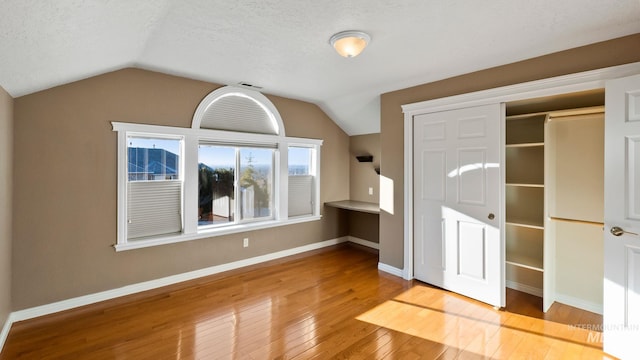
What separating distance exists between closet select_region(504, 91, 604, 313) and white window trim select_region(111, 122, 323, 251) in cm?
289

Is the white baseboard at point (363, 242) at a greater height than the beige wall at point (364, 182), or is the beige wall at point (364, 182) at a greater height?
the beige wall at point (364, 182)

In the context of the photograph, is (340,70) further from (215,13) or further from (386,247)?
(386,247)

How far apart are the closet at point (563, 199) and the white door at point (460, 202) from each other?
0.35m

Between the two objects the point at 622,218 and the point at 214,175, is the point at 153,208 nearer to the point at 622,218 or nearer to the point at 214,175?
the point at 214,175

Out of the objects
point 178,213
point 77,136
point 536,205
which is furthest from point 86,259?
point 536,205

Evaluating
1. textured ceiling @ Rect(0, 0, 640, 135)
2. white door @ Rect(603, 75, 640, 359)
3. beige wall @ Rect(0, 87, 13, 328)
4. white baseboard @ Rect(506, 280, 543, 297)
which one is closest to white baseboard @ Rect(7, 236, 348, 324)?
beige wall @ Rect(0, 87, 13, 328)

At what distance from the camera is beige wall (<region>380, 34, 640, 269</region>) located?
92.0 inches

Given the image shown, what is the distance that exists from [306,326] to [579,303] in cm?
276

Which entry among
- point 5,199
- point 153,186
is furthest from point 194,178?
point 5,199

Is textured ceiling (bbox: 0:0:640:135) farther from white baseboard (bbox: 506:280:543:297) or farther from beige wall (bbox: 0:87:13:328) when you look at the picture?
white baseboard (bbox: 506:280:543:297)

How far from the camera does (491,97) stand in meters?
2.95

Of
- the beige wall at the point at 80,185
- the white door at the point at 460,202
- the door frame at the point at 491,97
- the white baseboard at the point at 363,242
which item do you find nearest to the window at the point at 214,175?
the beige wall at the point at 80,185

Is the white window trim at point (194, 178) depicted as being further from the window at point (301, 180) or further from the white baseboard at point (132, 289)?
the white baseboard at point (132, 289)

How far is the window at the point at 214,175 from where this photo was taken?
10.8 feet
